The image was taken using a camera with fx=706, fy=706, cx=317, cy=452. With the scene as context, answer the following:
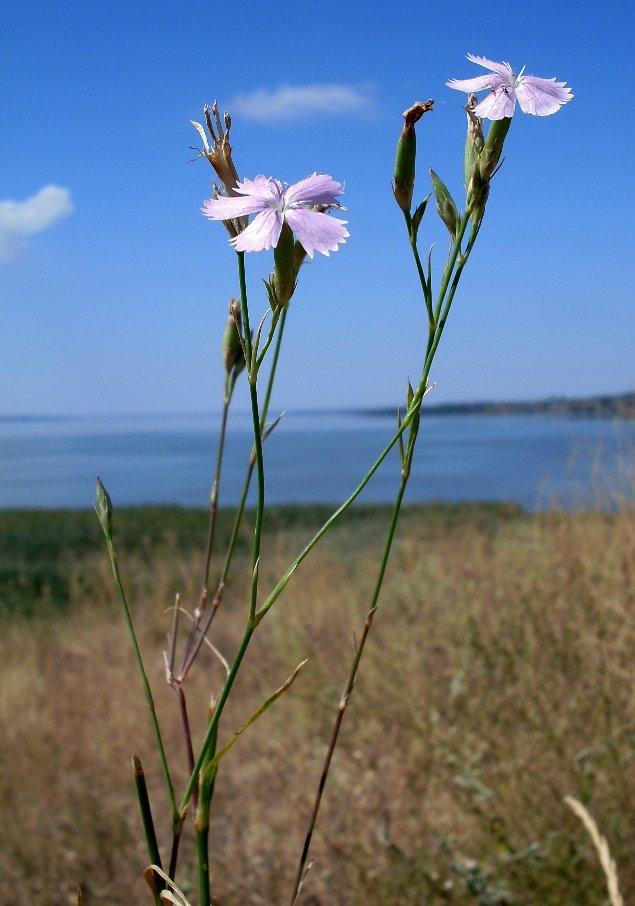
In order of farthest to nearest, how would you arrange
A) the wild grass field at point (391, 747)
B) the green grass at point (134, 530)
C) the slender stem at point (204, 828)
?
the green grass at point (134, 530) < the wild grass field at point (391, 747) < the slender stem at point (204, 828)

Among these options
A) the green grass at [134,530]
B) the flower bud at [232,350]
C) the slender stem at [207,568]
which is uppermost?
the flower bud at [232,350]

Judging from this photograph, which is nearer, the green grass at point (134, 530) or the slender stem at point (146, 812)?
the slender stem at point (146, 812)

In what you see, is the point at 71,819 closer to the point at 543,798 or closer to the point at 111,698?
the point at 111,698

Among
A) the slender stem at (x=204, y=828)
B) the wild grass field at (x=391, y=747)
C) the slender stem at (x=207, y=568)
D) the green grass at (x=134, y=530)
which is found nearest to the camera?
the slender stem at (x=204, y=828)

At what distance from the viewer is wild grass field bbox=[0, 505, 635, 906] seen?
1.66 metres

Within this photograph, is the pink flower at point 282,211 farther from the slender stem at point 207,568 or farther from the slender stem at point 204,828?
the slender stem at point 204,828

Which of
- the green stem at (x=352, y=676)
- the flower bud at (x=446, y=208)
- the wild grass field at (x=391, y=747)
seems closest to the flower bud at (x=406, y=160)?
the flower bud at (x=446, y=208)

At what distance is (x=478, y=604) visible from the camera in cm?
308

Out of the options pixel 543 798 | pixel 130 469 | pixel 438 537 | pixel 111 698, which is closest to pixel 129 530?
pixel 438 537

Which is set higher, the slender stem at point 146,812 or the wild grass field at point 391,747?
the slender stem at point 146,812

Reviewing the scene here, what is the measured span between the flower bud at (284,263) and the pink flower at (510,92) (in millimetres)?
128

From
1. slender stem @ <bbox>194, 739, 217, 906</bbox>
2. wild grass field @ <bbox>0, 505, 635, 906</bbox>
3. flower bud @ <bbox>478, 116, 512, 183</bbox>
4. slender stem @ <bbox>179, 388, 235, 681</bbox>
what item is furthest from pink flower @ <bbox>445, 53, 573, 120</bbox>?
wild grass field @ <bbox>0, 505, 635, 906</bbox>

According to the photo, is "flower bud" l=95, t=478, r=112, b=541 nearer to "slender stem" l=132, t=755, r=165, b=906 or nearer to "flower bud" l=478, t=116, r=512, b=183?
"slender stem" l=132, t=755, r=165, b=906

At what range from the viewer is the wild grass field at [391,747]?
5.46 feet
